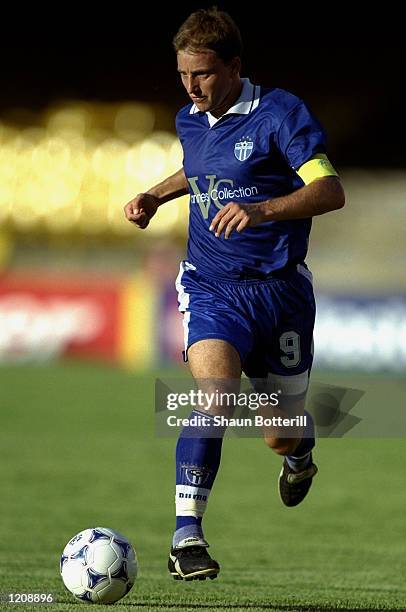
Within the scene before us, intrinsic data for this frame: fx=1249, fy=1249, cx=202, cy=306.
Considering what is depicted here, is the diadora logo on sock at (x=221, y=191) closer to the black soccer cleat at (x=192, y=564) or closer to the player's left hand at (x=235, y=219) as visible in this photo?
the player's left hand at (x=235, y=219)

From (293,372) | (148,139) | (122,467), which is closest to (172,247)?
(148,139)

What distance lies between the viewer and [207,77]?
5047 millimetres

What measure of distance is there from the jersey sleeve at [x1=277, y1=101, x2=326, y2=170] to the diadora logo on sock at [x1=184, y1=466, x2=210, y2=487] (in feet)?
4.15

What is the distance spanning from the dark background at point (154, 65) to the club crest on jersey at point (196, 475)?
81.2ft

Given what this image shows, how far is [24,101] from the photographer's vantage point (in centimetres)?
2978

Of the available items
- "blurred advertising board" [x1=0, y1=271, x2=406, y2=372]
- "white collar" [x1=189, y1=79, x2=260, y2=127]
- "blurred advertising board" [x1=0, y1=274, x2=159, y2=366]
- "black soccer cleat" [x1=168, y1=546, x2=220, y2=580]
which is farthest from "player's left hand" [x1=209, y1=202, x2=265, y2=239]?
"blurred advertising board" [x1=0, y1=274, x2=159, y2=366]

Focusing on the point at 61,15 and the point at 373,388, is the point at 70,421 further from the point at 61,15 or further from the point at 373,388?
the point at 61,15

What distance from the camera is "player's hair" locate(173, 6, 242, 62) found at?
16.3 feet

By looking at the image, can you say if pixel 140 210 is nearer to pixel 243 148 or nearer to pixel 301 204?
pixel 243 148

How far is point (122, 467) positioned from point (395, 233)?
17.5m

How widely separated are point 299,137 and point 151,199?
87cm

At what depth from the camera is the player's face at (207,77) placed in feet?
16.4

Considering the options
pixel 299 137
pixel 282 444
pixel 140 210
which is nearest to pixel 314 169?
pixel 299 137

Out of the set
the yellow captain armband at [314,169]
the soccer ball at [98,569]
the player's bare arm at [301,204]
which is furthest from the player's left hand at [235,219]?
the soccer ball at [98,569]
